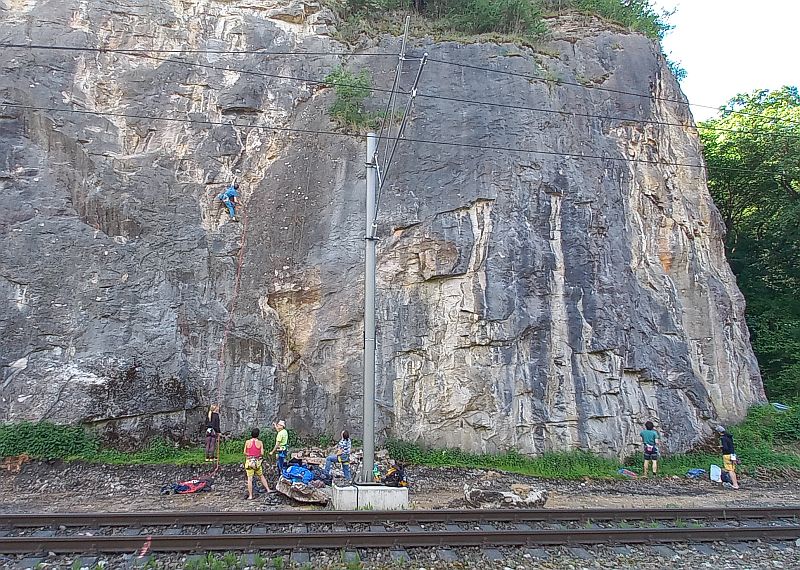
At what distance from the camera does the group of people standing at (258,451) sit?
33.7 feet

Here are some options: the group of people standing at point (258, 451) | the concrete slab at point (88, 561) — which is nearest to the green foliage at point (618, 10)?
the group of people standing at point (258, 451)

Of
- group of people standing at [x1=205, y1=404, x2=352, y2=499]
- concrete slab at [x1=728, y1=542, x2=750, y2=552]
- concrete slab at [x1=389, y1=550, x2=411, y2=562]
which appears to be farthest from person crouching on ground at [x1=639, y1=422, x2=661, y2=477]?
concrete slab at [x1=389, y1=550, x2=411, y2=562]

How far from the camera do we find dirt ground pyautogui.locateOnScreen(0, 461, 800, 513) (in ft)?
32.9

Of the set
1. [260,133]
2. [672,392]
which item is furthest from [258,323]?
[672,392]

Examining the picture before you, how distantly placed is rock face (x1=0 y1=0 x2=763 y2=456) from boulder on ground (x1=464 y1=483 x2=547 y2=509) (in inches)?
128

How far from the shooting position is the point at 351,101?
16.5 m

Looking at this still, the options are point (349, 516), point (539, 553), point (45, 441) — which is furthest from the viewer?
point (45, 441)

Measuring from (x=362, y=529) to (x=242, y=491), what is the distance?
3645mm

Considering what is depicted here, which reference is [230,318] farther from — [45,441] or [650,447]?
[650,447]

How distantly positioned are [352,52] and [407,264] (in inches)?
306

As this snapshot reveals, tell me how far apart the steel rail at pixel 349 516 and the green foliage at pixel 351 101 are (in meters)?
11.0

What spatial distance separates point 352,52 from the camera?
18.1 metres

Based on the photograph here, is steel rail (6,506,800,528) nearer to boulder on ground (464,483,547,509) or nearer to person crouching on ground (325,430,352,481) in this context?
boulder on ground (464,483,547,509)

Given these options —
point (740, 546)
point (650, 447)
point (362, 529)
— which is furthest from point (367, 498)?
point (650, 447)
